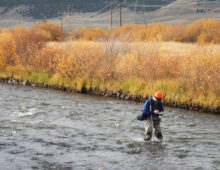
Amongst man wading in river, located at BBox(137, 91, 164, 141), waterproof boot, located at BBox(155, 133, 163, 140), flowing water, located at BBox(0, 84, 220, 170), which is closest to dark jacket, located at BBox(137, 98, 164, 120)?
man wading in river, located at BBox(137, 91, 164, 141)

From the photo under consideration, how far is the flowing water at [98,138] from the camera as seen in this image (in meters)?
18.1

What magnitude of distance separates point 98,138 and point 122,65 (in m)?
14.2

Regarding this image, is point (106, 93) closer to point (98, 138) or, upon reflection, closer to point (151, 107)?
point (98, 138)

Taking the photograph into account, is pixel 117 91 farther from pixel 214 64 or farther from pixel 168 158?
pixel 168 158

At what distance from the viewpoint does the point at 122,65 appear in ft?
116

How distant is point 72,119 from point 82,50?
1328cm

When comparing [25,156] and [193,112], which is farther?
[193,112]

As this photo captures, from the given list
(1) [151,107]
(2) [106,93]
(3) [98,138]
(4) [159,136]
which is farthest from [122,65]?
(1) [151,107]

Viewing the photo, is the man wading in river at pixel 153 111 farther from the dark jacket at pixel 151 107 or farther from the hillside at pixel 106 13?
the hillside at pixel 106 13

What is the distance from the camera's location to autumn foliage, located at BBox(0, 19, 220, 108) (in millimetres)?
29766

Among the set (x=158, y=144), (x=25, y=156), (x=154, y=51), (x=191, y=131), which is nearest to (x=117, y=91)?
(x=154, y=51)

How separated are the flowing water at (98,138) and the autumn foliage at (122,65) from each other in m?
2.22

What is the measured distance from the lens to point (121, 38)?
1484 inches

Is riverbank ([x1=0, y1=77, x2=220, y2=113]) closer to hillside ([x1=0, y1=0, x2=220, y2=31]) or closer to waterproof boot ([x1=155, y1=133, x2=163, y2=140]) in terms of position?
waterproof boot ([x1=155, y1=133, x2=163, y2=140])
